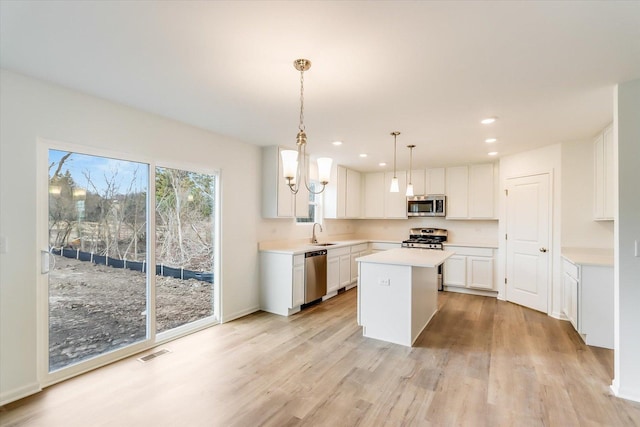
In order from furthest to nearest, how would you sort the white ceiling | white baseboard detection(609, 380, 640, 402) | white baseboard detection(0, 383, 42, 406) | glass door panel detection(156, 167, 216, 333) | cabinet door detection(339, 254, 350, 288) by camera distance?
cabinet door detection(339, 254, 350, 288)
glass door panel detection(156, 167, 216, 333)
white baseboard detection(609, 380, 640, 402)
white baseboard detection(0, 383, 42, 406)
the white ceiling

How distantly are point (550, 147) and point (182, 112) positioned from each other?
4910 mm

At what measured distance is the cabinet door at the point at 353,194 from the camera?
6355mm

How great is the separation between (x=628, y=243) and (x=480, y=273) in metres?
3.19

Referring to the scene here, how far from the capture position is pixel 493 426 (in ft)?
6.51

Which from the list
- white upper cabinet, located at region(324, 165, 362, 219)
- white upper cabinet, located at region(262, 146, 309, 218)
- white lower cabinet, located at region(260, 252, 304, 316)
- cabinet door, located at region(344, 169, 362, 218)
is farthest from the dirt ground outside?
cabinet door, located at region(344, 169, 362, 218)

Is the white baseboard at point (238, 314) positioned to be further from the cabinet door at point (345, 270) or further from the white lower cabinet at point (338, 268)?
the cabinet door at point (345, 270)

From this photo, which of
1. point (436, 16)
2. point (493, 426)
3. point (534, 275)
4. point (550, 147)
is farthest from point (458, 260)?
point (436, 16)

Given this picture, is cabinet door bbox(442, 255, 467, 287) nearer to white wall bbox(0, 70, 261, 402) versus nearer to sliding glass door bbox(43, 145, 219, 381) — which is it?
sliding glass door bbox(43, 145, 219, 381)

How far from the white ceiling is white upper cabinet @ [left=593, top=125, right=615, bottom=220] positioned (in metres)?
0.29

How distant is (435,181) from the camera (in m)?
6.08

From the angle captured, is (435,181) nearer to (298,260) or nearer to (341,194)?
(341,194)

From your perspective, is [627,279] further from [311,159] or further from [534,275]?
[311,159]

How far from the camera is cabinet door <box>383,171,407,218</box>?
6465mm

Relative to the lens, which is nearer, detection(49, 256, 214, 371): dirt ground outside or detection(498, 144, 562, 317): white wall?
detection(49, 256, 214, 371): dirt ground outside
